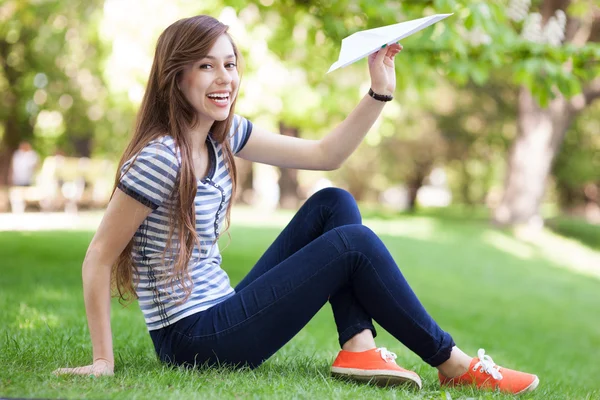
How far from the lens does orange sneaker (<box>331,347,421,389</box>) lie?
105 inches

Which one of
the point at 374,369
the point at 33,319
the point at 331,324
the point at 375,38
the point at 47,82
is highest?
the point at 47,82

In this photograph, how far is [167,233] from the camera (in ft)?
8.70

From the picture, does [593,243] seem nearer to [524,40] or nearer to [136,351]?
[524,40]

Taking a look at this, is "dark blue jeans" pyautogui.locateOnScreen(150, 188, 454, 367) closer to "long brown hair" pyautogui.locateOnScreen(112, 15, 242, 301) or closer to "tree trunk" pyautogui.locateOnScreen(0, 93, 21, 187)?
"long brown hair" pyautogui.locateOnScreen(112, 15, 242, 301)

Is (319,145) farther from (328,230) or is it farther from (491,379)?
(491,379)

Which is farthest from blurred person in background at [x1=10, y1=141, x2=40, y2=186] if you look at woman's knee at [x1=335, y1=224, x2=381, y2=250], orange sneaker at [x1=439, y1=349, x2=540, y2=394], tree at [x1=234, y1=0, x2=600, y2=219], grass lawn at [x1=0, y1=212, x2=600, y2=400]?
orange sneaker at [x1=439, y1=349, x2=540, y2=394]

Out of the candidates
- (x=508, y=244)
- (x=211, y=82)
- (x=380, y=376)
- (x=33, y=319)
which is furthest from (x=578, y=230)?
(x=211, y=82)

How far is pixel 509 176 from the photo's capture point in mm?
16828

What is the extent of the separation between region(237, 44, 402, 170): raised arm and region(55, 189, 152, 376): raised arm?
2.57 ft

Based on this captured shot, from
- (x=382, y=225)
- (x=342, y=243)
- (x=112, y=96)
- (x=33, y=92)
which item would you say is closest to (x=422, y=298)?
(x=342, y=243)

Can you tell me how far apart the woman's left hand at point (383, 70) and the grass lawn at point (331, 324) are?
1.15 meters

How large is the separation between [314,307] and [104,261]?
0.76 m

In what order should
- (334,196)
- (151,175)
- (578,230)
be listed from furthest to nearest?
(578,230) < (334,196) < (151,175)

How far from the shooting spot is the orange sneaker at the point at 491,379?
2746 millimetres
